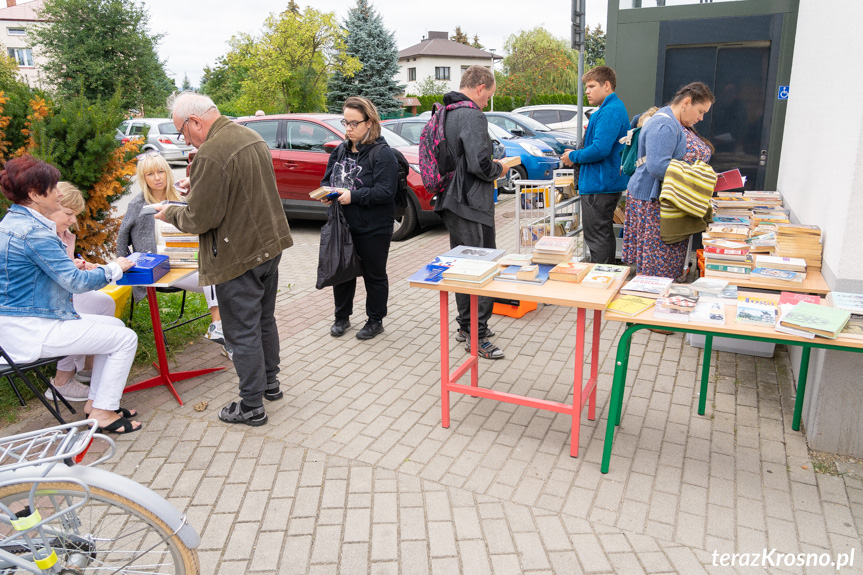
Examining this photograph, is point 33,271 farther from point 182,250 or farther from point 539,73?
point 539,73

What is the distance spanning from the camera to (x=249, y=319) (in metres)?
3.66

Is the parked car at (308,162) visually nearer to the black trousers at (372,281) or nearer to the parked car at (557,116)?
the black trousers at (372,281)

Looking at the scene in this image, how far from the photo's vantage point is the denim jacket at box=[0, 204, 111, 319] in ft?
10.7

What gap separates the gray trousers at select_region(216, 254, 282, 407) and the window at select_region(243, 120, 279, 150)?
19.8 feet

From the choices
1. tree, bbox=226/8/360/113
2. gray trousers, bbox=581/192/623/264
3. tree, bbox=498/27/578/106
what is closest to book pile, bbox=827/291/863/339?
gray trousers, bbox=581/192/623/264

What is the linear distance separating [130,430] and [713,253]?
12.7 feet

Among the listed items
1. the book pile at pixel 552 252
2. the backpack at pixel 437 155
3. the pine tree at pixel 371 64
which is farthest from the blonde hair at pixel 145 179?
the pine tree at pixel 371 64

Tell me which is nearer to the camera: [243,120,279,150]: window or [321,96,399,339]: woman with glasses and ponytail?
[321,96,399,339]: woman with glasses and ponytail

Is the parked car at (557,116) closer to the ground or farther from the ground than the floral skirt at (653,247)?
farther from the ground

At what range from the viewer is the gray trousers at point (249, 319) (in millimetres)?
3596

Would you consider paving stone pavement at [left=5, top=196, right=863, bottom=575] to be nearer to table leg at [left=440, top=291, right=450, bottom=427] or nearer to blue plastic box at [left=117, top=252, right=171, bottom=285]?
table leg at [left=440, top=291, right=450, bottom=427]

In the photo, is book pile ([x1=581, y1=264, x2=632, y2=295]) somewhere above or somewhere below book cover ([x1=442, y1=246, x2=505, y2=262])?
below

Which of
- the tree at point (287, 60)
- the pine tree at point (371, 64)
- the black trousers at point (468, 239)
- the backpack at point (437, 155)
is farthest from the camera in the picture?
the pine tree at point (371, 64)

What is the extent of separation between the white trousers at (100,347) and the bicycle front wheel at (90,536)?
1165mm
